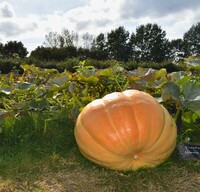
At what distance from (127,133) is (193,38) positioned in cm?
5091

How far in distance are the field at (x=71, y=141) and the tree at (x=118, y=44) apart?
37653 mm

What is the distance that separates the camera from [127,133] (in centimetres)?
194

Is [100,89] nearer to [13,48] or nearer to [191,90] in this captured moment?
[191,90]

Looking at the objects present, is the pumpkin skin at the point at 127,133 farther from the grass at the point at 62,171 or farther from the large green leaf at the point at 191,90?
the large green leaf at the point at 191,90

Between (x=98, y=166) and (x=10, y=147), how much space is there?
2.13 feet

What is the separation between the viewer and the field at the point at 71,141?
1.92m

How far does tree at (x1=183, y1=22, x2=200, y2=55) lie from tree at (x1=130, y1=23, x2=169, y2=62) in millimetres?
5146

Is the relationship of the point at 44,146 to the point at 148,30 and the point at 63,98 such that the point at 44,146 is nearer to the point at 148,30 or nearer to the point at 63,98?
the point at 63,98

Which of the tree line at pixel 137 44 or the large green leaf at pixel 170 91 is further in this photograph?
the tree line at pixel 137 44

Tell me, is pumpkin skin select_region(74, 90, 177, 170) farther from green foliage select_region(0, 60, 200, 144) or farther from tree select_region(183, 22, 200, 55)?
tree select_region(183, 22, 200, 55)

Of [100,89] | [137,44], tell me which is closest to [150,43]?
[137,44]

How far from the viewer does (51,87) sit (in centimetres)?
253

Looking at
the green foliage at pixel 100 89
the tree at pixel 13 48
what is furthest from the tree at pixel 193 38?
the green foliage at pixel 100 89

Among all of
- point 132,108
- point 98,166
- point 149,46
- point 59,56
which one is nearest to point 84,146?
point 98,166
